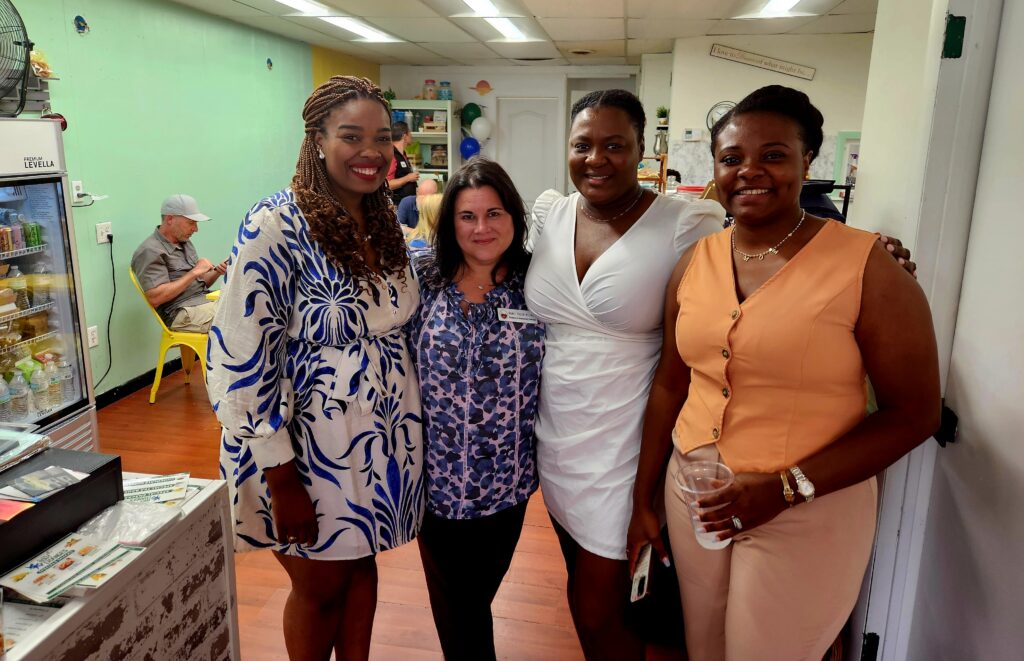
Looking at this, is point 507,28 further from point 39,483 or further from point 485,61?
point 39,483

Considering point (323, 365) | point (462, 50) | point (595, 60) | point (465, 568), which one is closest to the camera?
point (323, 365)

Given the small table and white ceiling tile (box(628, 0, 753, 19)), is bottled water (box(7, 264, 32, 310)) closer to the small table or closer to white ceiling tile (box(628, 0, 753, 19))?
the small table

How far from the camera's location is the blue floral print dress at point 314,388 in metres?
1.39

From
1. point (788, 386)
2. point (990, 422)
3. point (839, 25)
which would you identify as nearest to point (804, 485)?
point (788, 386)

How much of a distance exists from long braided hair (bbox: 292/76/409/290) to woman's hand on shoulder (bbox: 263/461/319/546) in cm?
44

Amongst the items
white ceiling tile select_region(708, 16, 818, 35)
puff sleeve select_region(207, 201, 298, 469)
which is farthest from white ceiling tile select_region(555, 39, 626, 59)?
puff sleeve select_region(207, 201, 298, 469)

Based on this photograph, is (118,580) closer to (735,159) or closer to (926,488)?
(735,159)

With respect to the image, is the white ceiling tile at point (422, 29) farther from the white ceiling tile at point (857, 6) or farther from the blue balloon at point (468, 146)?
the white ceiling tile at point (857, 6)

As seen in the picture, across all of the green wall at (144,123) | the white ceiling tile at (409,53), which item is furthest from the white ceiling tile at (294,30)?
the white ceiling tile at (409,53)

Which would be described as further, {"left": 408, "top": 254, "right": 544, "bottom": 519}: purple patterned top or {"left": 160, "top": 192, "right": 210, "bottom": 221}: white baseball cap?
{"left": 160, "top": 192, "right": 210, "bottom": 221}: white baseball cap

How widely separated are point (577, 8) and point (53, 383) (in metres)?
4.20

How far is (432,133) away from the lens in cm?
897

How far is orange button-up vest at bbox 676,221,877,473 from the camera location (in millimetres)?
1162

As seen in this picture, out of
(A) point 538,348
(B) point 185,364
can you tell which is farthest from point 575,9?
(A) point 538,348
